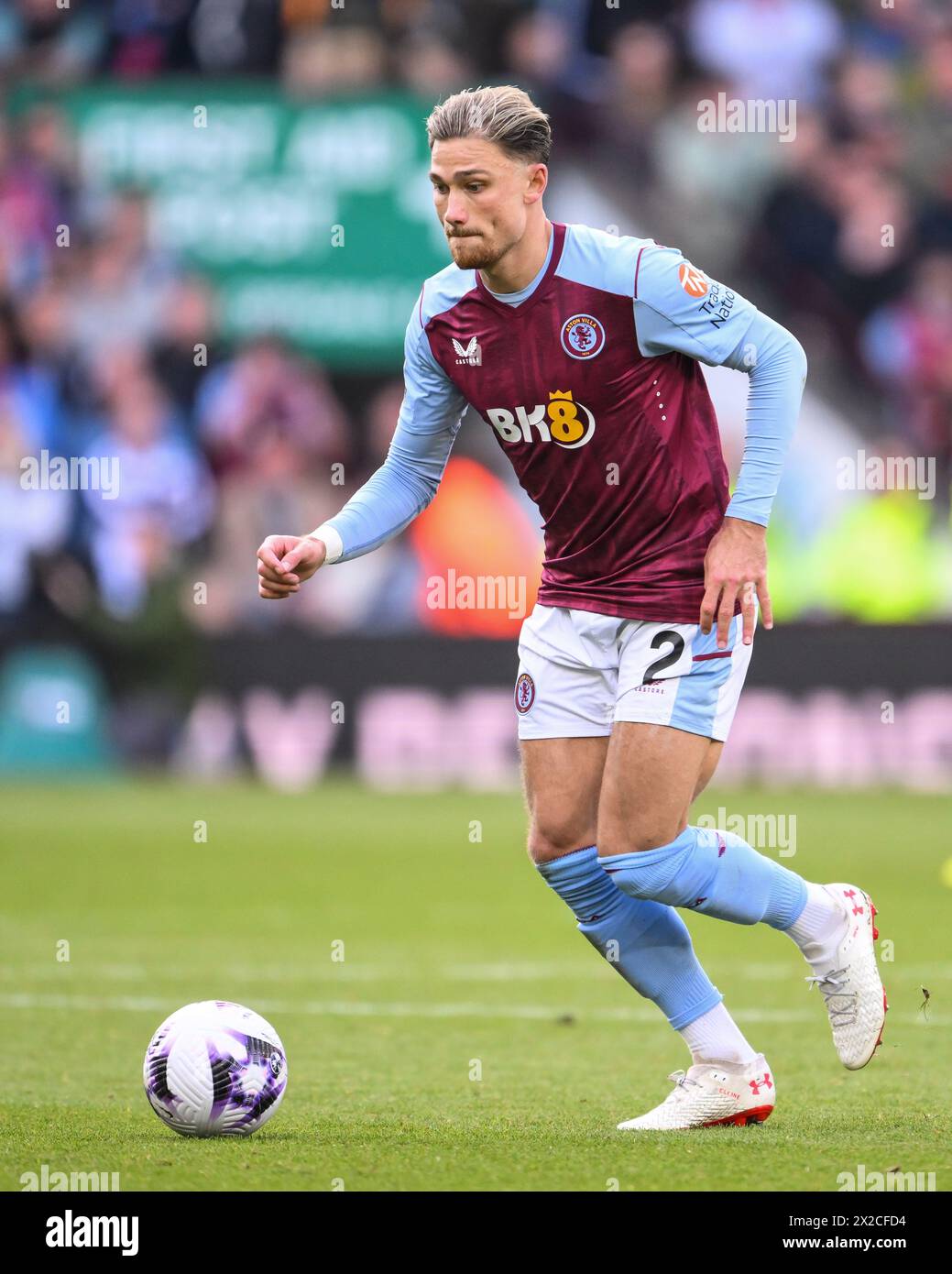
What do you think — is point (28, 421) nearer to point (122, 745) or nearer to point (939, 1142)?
point (122, 745)

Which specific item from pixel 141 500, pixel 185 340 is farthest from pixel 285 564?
pixel 185 340

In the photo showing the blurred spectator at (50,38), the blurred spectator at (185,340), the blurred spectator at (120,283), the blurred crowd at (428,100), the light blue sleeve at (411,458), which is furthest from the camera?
the blurred spectator at (50,38)

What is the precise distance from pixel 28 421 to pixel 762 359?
12632 millimetres

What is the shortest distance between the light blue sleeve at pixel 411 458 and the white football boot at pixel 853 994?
Result: 1424mm

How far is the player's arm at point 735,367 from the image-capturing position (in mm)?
4613

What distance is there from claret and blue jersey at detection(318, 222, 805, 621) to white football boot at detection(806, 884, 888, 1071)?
0.90 metres

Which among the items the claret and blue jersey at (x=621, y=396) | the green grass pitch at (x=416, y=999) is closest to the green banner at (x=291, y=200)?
the green grass pitch at (x=416, y=999)

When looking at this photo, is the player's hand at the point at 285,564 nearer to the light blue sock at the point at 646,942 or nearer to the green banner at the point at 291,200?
the light blue sock at the point at 646,942

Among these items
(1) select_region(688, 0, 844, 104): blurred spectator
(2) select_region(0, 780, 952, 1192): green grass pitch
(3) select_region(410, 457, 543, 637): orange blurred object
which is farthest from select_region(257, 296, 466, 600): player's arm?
(1) select_region(688, 0, 844, 104): blurred spectator

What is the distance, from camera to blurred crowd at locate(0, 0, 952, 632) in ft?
54.1

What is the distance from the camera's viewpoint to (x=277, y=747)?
14789mm

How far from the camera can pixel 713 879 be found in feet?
15.5

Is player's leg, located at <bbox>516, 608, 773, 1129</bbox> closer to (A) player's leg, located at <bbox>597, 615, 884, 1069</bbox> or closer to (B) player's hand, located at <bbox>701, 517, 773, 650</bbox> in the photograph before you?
(A) player's leg, located at <bbox>597, 615, 884, 1069</bbox>

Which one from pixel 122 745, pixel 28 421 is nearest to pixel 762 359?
pixel 122 745
